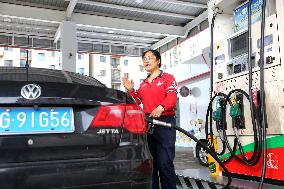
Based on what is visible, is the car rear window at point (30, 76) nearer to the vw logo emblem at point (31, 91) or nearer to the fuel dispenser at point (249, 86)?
the vw logo emblem at point (31, 91)

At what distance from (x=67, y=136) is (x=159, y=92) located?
5.85ft

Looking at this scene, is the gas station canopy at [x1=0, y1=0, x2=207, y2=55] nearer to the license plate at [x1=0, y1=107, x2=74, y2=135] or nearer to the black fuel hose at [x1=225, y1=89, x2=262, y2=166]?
the black fuel hose at [x1=225, y1=89, x2=262, y2=166]

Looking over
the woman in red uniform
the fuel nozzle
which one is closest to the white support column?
the fuel nozzle

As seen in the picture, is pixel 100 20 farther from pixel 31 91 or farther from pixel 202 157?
pixel 31 91

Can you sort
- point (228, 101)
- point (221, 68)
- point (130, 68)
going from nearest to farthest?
1. point (228, 101)
2. point (221, 68)
3. point (130, 68)

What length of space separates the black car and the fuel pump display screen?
94.8 inches

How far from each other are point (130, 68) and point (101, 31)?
30.5 m

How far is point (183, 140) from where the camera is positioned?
14.3m

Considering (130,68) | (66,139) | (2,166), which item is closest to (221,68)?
(66,139)

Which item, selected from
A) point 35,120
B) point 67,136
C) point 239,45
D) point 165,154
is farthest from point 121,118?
point 239,45

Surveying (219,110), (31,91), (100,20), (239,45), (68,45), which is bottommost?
(219,110)

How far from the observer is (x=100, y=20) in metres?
10.9

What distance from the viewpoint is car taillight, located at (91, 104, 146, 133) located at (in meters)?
1.90

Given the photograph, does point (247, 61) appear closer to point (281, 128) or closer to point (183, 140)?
Result: point (281, 128)
